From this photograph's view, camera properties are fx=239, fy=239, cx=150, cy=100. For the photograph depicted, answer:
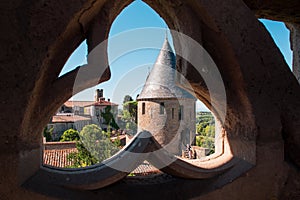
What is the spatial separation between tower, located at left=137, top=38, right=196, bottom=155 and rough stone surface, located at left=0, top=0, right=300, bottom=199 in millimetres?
9675

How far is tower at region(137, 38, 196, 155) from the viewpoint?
10820 mm

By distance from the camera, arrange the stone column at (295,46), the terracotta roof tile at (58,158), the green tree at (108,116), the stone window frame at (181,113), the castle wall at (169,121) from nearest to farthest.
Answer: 1. the stone column at (295,46)
2. the terracotta roof tile at (58,158)
3. the castle wall at (169,121)
4. the stone window frame at (181,113)
5. the green tree at (108,116)

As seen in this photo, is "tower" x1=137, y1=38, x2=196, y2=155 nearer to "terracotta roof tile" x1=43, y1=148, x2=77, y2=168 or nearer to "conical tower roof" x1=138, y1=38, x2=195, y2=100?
"conical tower roof" x1=138, y1=38, x2=195, y2=100

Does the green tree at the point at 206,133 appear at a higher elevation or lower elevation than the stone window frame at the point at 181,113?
lower

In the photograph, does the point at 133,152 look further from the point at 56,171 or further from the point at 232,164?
the point at 232,164

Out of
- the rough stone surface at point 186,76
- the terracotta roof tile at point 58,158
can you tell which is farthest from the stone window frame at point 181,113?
the rough stone surface at point 186,76

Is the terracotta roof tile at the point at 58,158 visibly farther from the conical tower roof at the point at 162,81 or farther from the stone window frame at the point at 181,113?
the stone window frame at the point at 181,113

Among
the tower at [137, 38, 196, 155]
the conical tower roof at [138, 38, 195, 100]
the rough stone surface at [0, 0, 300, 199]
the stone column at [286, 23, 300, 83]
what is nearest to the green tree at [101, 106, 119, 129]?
the tower at [137, 38, 196, 155]

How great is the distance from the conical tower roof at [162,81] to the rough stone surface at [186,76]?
9624 mm

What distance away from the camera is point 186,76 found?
949 mm

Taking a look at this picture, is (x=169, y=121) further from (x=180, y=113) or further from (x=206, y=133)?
(x=206, y=133)

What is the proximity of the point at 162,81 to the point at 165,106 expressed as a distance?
1159mm

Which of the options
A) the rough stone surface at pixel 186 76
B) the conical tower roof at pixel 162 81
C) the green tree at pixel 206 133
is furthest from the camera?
the conical tower roof at pixel 162 81

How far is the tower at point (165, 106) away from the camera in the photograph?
35.5ft
